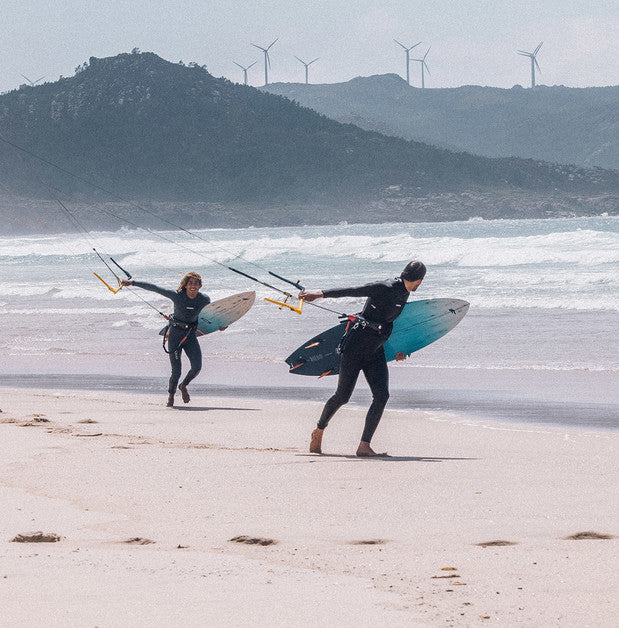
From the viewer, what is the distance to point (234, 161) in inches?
5989

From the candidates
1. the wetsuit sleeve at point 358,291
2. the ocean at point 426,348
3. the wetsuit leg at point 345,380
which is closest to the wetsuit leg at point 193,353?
the ocean at point 426,348

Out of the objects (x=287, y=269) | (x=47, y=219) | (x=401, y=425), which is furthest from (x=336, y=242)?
(x=47, y=219)

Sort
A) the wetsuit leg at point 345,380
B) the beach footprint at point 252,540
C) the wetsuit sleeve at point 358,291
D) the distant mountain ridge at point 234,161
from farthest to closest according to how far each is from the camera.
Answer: the distant mountain ridge at point 234,161 < the wetsuit leg at point 345,380 < the wetsuit sleeve at point 358,291 < the beach footprint at point 252,540

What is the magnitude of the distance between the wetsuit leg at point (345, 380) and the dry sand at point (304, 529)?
0.29 meters

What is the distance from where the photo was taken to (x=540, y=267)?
28750mm

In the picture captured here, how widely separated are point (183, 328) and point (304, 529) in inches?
211

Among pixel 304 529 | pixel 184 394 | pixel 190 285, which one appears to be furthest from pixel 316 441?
pixel 190 285

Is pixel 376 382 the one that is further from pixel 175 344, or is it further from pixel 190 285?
pixel 175 344

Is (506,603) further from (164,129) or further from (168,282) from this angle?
(164,129)

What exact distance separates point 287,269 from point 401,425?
2711 centimetres

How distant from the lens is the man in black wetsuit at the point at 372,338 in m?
6.20

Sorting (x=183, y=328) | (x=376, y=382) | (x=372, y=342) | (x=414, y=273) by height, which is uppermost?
(x=414, y=273)

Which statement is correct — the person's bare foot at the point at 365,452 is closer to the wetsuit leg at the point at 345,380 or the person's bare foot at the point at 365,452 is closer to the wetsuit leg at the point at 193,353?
the wetsuit leg at the point at 345,380

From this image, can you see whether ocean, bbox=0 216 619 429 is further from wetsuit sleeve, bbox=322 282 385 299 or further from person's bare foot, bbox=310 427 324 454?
wetsuit sleeve, bbox=322 282 385 299
